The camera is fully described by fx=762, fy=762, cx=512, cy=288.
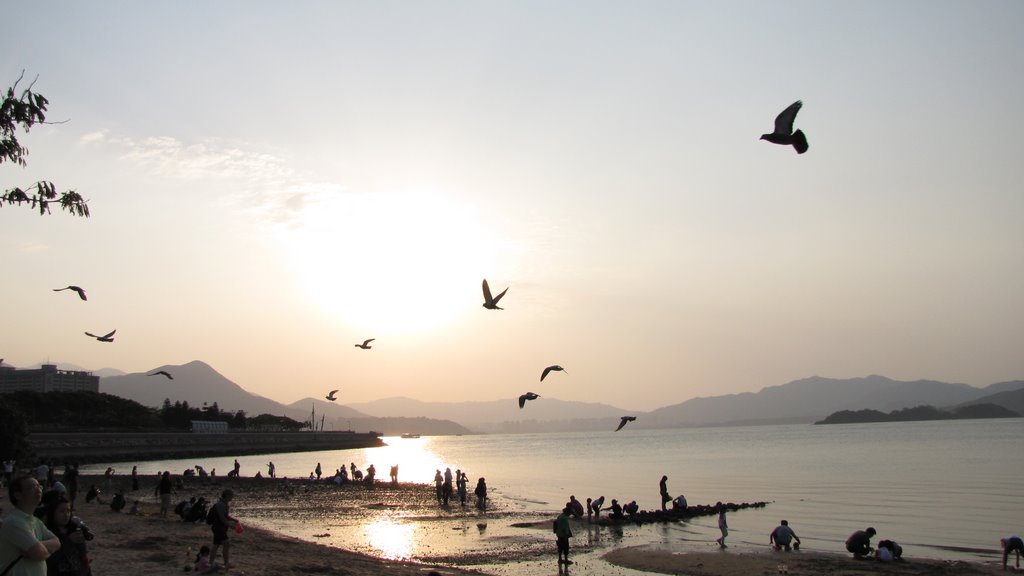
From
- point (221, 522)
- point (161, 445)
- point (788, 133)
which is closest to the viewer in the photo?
point (788, 133)

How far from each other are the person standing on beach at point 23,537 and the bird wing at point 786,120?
32.4ft

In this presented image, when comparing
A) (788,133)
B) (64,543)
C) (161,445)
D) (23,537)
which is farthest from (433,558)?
(161,445)

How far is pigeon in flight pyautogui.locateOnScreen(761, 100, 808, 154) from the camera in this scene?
1063cm

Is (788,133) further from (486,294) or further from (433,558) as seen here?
(433,558)

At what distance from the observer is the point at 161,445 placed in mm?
104188

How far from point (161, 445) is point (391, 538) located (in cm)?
8851

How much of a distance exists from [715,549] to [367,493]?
87.8ft

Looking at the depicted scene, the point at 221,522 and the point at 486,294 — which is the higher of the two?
the point at 486,294

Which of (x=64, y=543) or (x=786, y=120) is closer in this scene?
(x=64, y=543)

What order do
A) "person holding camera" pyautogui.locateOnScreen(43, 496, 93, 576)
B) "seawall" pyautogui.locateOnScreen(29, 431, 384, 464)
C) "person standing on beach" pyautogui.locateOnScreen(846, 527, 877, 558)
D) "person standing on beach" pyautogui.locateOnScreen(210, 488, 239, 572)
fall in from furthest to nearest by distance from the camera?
"seawall" pyautogui.locateOnScreen(29, 431, 384, 464), "person standing on beach" pyautogui.locateOnScreen(846, 527, 877, 558), "person standing on beach" pyautogui.locateOnScreen(210, 488, 239, 572), "person holding camera" pyautogui.locateOnScreen(43, 496, 93, 576)

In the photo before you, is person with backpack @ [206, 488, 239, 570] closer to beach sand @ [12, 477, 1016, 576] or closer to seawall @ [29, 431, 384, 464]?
beach sand @ [12, 477, 1016, 576]

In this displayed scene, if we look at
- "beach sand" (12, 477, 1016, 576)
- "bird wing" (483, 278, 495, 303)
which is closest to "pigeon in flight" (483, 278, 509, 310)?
"bird wing" (483, 278, 495, 303)

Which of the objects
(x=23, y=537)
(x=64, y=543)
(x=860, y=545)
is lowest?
(x=860, y=545)

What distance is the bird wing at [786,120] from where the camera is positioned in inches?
431
